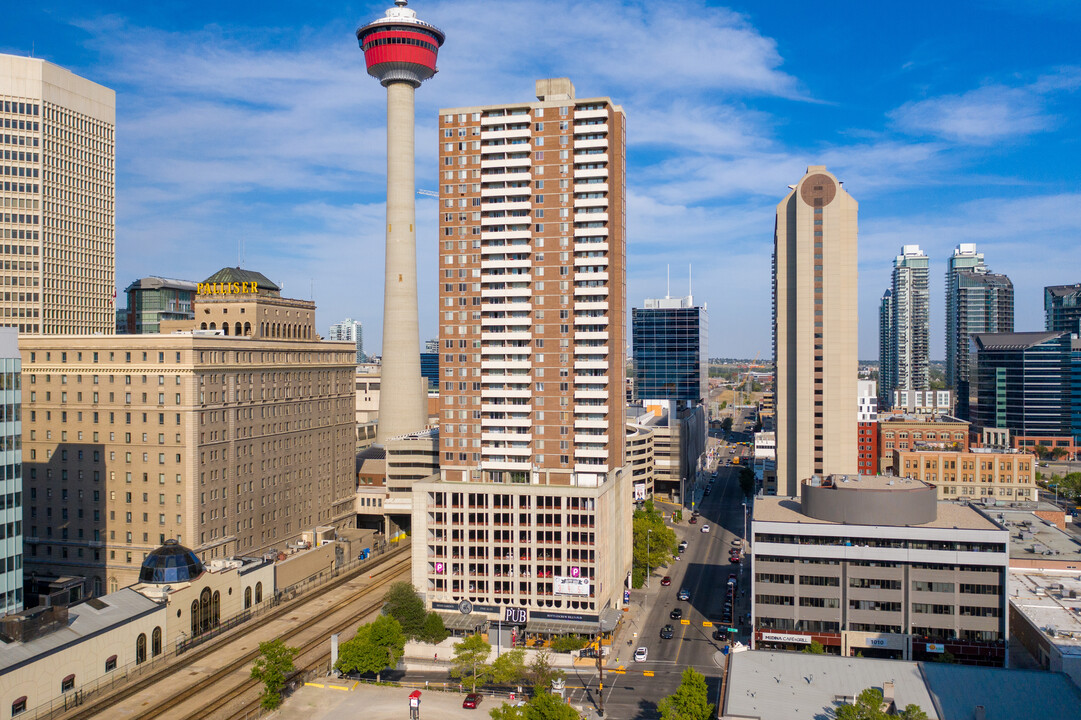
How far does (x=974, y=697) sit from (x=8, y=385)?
333 feet

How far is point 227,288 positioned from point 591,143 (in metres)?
76.8

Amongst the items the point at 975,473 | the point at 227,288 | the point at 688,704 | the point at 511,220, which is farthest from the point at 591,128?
the point at 975,473

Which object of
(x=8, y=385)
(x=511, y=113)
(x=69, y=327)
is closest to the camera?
(x=8, y=385)

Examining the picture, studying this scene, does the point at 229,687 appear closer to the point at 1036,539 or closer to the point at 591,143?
the point at 591,143

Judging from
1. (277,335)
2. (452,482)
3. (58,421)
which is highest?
(277,335)

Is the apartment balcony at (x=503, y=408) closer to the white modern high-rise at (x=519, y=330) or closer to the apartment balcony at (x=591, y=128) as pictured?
the white modern high-rise at (x=519, y=330)

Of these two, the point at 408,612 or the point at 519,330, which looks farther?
the point at 519,330

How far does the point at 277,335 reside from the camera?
525ft

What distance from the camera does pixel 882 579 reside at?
4055 inches

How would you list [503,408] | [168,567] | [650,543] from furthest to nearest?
[650,543] → [503,408] → [168,567]

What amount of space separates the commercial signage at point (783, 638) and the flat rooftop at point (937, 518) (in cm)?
1428

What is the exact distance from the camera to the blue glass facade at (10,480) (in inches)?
3433

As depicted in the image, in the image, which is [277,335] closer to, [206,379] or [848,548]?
[206,379]

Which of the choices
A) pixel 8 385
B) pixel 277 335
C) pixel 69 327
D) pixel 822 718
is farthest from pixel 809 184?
pixel 69 327
